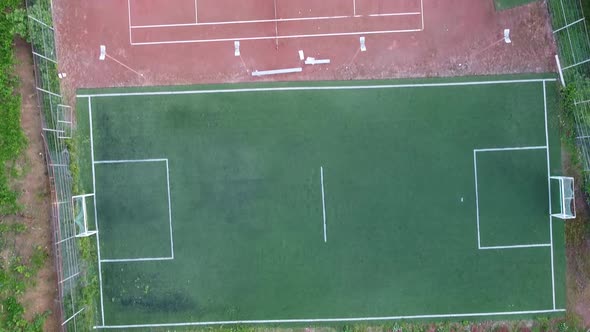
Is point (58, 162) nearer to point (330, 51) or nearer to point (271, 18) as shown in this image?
point (271, 18)

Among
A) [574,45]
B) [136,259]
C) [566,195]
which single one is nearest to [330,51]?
[574,45]

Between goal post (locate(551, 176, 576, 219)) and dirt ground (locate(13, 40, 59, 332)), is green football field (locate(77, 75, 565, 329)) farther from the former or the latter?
dirt ground (locate(13, 40, 59, 332))

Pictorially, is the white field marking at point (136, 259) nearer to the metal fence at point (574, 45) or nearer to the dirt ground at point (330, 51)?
the dirt ground at point (330, 51)

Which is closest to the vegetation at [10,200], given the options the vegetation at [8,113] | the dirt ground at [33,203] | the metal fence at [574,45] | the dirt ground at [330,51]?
the vegetation at [8,113]

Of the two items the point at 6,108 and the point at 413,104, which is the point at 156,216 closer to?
the point at 6,108

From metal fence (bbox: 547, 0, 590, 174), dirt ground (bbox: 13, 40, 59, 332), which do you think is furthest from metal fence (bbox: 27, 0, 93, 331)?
metal fence (bbox: 547, 0, 590, 174)
